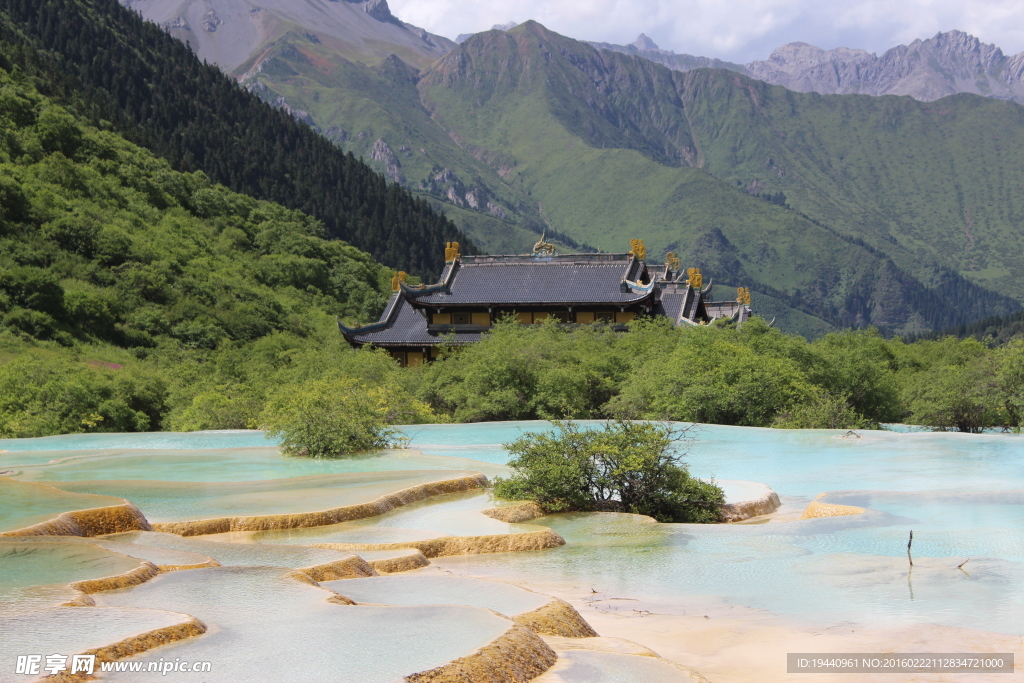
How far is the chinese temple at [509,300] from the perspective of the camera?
47.4 metres

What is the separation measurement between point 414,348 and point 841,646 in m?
41.1

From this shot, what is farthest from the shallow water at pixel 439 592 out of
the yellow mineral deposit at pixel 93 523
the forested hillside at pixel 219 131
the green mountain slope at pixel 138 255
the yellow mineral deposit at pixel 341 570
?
the forested hillside at pixel 219 131

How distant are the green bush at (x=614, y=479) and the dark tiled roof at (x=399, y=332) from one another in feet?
101

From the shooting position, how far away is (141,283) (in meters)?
54.1

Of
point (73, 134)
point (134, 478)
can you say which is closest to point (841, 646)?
point (134, 478)

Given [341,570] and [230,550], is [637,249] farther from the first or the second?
[341,570]

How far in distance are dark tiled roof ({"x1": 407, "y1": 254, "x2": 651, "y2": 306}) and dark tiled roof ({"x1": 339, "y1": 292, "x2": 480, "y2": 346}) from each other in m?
1.71

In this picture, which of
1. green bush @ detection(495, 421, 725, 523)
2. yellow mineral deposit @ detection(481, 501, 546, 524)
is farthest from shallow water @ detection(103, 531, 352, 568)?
green bush @ detection(495, 421, 725, 523)

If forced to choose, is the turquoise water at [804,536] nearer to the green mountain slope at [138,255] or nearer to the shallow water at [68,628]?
the shallow water at [68,628]

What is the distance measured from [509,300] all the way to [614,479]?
108 feet

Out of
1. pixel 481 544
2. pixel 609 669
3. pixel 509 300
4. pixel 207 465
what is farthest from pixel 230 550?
pixel 509 300

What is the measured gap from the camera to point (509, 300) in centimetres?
4784

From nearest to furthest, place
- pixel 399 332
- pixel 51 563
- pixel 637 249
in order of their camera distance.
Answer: pixel 51 563 < pixel 399 332 < pixel 637 249

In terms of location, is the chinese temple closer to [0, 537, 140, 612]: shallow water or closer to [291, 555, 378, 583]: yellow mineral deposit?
[291, 555, 378, 583]: yellow mineral deposit
